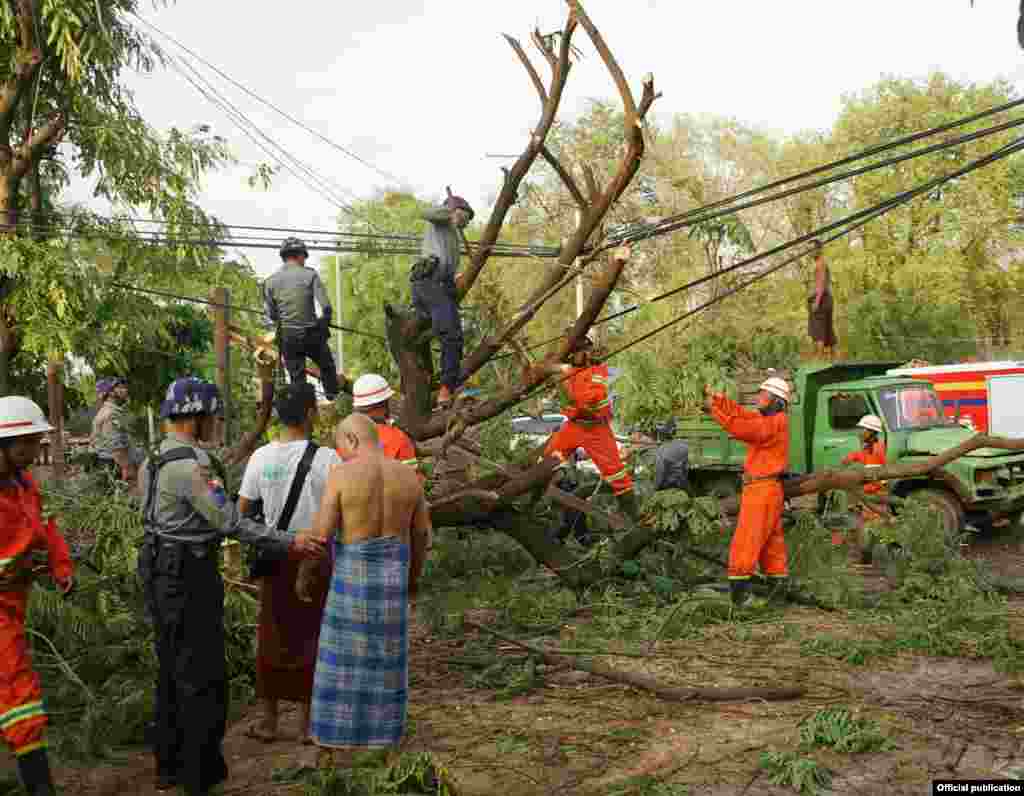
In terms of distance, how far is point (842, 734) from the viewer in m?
5.16

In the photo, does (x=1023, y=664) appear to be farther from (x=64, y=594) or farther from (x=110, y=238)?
(x=110, y=238)

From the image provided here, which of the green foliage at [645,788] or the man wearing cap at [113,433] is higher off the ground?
the man wearing cap at [113,433]

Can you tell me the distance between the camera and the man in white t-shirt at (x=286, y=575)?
519cm

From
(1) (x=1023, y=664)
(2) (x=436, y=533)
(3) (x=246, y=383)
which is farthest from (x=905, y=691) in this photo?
(3) (x=246, y=383)

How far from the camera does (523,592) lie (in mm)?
8445

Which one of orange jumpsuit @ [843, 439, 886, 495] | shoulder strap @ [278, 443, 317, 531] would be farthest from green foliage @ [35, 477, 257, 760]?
orange jumpsuit @ [843, 439, 886, 495]

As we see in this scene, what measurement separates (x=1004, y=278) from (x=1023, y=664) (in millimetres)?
29893

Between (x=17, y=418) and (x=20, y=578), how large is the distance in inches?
25.8

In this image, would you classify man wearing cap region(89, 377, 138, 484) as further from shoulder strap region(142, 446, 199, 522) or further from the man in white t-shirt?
shoulder strap region(142, 446, 199, 522)

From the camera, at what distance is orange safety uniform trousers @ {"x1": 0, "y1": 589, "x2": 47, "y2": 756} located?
415cm

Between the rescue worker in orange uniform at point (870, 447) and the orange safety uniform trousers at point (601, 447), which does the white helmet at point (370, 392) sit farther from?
the rescue worker in orange uniform at point (870, 447)

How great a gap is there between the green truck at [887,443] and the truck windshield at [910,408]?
0.01 m

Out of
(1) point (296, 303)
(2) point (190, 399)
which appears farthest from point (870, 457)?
(2) point (190, 399)

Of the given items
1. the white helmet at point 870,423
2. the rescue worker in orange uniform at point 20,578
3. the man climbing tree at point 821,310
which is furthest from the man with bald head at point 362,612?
the white helmet at point 870,423
